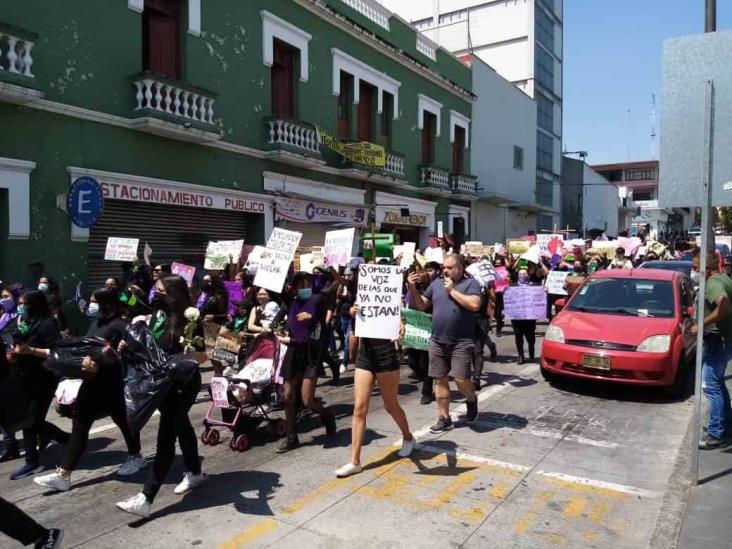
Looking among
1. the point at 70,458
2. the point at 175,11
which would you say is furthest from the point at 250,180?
the point at 70,458

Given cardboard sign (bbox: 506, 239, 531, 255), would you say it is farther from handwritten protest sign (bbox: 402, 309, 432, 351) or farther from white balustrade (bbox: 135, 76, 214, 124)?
handwritten protest sign (bbox: 402, 309, 432, 351)

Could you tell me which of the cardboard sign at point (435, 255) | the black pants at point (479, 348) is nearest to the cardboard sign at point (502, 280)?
the cardboard sign at point (435, 255)

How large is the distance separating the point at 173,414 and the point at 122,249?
678 centimetres

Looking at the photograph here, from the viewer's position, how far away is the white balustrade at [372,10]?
1906cm

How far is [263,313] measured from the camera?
22.6 feet

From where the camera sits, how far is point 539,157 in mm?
35562

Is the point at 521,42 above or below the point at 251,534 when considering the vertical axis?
above

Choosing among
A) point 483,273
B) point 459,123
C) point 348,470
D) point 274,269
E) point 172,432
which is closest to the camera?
point 172,432

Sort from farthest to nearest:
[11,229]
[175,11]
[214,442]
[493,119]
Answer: [493,119]
[175,11]
[11,229]
[214,442]

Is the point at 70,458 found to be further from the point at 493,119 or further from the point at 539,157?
the point at 539,157

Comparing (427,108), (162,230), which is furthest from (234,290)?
(427,108)

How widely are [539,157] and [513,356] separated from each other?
27315mm

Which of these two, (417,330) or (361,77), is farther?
(361,77)

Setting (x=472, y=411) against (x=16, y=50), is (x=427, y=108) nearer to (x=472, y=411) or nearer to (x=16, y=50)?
(x=16, y=50)
